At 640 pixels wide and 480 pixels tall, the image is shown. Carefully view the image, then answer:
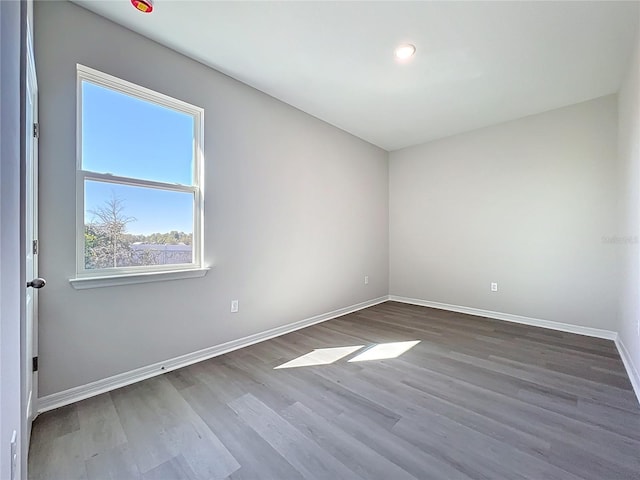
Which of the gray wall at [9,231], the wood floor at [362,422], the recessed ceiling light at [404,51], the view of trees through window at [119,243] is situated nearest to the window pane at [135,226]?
the view of trees through window at [119,243]

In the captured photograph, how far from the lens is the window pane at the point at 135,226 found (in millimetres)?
2039

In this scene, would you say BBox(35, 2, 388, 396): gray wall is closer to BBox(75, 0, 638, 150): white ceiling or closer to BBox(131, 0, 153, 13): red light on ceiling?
BBox(75, 0, 638, 150): white ceiling

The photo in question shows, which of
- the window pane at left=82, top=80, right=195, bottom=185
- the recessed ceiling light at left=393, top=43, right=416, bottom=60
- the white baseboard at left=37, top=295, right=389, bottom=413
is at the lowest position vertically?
the white baseboard at left=37, top=295, right=389, bottom=413

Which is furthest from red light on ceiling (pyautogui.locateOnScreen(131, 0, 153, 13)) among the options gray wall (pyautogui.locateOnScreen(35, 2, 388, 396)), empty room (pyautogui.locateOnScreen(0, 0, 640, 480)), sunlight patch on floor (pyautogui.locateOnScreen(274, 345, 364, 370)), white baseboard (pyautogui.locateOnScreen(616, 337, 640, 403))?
white baseboard (pyautogui.locateOnScreen(616, 337, 640, 403))

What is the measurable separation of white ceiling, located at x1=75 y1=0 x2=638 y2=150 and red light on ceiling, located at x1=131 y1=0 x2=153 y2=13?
56 mm

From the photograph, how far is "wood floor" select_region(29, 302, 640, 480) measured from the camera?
1.38 metres

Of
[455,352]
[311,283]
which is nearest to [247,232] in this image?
[311,283]

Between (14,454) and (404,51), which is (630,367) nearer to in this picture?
(404,51)

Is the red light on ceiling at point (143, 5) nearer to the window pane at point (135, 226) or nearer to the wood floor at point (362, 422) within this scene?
the window pane at point (135, 226)

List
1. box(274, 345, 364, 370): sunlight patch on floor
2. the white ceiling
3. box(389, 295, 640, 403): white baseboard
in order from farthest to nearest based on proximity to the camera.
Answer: box(274, 345, 364, 370): sunlight patch on floor < box(389, 295, 640, 403): white baseboard < the white ceiling

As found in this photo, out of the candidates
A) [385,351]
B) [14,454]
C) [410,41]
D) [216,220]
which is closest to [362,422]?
[385,351]

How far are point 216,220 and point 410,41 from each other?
2.25 metres

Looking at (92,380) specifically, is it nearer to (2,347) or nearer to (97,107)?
(2,347)

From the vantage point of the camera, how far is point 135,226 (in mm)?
2230
